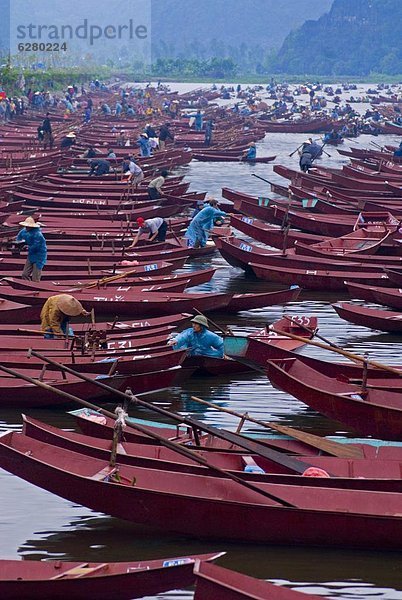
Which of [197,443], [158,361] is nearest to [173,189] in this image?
[158,361]

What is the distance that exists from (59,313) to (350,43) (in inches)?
6909

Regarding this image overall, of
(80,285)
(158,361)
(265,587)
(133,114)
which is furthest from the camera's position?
(133,114)

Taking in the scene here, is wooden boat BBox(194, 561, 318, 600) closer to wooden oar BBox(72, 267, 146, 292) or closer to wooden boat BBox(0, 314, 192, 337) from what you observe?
wooden boat BBox(0, 314, 192, 337)

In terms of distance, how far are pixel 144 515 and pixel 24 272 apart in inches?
458

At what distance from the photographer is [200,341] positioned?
18.9 metres

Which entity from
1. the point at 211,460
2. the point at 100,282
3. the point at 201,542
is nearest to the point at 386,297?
the point at 100,282

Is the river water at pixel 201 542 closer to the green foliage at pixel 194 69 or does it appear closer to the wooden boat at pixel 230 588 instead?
the wooden boat at pixel 230 588

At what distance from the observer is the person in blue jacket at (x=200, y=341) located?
1867 centimetres

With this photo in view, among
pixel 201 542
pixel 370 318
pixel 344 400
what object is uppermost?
pixel 344 400

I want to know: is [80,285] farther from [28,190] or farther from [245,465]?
[28,190]

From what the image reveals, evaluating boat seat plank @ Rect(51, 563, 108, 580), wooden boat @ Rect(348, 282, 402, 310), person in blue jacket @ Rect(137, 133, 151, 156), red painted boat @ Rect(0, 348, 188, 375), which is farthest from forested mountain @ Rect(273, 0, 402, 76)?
boat seat plank @ Rect(51, 563, 108, 580)

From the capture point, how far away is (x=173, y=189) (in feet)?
125

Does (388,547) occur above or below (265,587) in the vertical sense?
below

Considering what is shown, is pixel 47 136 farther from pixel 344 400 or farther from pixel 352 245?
pixel 344 400
